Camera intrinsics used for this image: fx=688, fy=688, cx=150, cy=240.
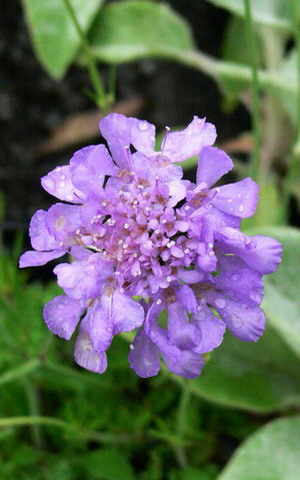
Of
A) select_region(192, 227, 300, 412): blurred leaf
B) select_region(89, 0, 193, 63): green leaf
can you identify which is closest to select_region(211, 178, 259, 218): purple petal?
select_region(192, 227, 300, 412): blurred leaf

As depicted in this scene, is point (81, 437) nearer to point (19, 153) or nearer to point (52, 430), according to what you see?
point (52, 430)

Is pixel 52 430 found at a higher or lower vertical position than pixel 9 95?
lower

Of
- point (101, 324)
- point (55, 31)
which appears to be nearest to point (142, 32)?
point (55, 31)

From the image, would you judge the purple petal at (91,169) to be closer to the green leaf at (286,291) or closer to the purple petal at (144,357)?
the purple petal at (144,357)

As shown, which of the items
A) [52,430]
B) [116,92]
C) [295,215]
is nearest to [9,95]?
[116,92]

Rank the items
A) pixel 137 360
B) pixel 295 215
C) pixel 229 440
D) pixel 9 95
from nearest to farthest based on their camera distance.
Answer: pixel 137 360 → pixel 229 440 → pixel 295 215 → pixel 9 95

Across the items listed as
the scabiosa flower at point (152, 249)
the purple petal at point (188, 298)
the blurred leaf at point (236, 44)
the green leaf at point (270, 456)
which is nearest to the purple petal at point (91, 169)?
the scabiosa flower at point (152, 249)
